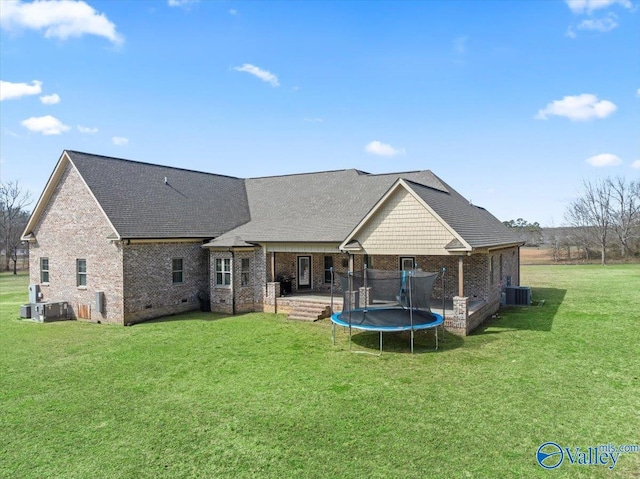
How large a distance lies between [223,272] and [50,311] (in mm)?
7387

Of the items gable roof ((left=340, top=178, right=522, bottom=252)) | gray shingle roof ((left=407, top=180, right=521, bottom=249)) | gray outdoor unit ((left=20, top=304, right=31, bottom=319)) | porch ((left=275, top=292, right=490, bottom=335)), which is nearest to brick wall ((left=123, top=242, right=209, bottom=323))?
porch ((left=275, top=292, right=490, bottom=335))

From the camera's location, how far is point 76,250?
18703 millimetres

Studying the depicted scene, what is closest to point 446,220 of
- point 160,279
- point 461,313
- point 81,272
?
point 461,313

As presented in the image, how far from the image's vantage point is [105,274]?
17562mm

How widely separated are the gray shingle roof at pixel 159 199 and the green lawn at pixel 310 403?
539 centimetres

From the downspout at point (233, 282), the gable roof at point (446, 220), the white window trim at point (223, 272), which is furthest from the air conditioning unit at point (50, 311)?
the gable roof at point (446, 220)

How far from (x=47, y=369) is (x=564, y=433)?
11955 mm

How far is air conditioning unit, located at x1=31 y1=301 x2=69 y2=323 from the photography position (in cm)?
1788

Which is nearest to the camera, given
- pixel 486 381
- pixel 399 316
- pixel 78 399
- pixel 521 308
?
pixel 78 399

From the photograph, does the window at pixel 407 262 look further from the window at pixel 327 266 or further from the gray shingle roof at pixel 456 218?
the window at pixel 327 266

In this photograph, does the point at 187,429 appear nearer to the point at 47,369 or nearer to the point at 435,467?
the point at 435,467

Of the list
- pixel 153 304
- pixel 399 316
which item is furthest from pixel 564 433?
pixel 153 304

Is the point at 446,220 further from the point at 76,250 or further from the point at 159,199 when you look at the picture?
the point at 76,250

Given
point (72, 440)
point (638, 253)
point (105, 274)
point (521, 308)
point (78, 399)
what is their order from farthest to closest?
point (638, 253), point (521, 308), point (105, 274), point (78, 399), point (72, 440)
